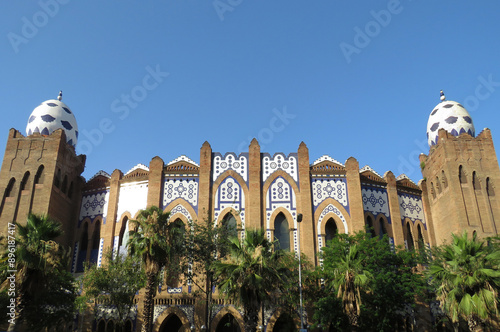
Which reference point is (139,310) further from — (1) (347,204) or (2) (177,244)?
(1) (347,204)

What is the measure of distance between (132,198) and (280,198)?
29.5ft

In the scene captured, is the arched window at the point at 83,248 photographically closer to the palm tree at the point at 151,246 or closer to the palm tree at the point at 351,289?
the palm tree at the point at 151,246

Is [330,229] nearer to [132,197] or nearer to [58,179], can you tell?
[132,197]

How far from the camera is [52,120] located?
101 feet

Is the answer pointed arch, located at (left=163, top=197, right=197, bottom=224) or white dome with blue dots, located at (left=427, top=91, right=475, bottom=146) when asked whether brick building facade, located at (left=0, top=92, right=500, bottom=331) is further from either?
white dome with blue dots, located at (left=427, top=91, right=475, bottom=146)

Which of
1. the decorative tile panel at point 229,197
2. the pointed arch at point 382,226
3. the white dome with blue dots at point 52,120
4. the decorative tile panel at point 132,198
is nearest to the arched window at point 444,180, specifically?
the pointed arch at point 382,226

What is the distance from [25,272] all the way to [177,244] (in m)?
7.72

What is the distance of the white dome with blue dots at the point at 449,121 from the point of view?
31406 millimetres

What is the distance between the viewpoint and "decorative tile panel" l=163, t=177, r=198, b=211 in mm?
28156

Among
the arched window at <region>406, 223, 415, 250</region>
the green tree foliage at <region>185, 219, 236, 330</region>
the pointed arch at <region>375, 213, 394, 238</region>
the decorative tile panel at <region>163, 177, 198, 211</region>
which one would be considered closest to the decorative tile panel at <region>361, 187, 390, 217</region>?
the pointed arch at <region>375, 213, 394, 238</region>

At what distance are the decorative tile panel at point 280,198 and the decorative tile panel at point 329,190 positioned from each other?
53.9 inches

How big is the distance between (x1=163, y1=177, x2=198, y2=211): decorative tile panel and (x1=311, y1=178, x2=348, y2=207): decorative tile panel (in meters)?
→ 7.17

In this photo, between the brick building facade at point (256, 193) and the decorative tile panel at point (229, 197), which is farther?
the decorative tile panel at point (229, 197)

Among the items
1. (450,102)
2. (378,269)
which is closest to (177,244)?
(378,269)
